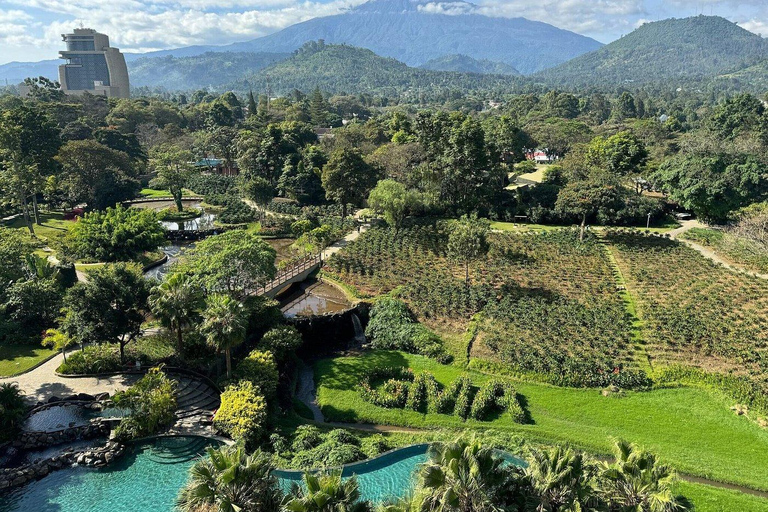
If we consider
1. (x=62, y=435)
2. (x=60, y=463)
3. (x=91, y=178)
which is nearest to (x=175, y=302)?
(x=62, y=435)

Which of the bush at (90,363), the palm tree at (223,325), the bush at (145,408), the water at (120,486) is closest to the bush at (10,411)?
the water at (120,486)

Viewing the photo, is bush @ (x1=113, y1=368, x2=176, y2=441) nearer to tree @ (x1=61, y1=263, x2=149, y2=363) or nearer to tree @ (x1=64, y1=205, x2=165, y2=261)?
tree @ (x1=61, y1=263, x2=149, y2=363)

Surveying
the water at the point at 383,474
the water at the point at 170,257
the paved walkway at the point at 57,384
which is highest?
the water at the point at 170,257

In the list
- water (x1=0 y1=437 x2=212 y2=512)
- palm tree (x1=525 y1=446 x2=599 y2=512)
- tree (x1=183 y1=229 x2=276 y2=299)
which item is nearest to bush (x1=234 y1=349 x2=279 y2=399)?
water (x1=0 y1=437 x2=212 y2=512)

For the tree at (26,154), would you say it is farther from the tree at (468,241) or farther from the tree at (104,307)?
the tree at (468,241)

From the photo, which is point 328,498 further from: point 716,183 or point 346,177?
point 716,183
